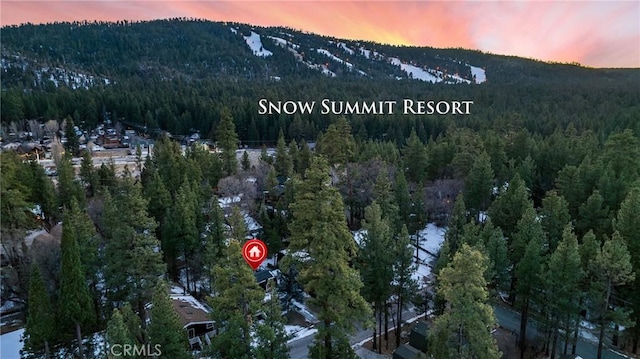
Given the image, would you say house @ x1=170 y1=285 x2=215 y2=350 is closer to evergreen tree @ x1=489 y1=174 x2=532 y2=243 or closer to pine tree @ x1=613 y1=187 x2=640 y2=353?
evergreen tree @ x1=489 y1=174 x2=532 y2=243

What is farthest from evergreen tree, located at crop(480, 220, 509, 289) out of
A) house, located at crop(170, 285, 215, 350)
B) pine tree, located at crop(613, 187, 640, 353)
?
house, located at crop(170, 285, 215, 350)

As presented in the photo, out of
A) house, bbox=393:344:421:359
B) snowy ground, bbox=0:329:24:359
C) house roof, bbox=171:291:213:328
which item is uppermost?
house roof, bbox=171:291:213:328

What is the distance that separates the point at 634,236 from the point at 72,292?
31007 mm

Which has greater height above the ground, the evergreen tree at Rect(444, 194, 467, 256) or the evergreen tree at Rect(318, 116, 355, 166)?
the evergreen tree at Rect(318, 116, 355, 166)

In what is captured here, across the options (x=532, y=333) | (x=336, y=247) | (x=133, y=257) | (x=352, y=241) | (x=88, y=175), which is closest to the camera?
(x=336, y=247)

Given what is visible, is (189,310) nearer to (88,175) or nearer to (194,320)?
(194,320)

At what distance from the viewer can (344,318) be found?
57.2 ft

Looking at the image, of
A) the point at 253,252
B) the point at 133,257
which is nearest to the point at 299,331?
the point at 253,252

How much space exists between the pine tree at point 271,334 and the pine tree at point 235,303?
491 millimetres

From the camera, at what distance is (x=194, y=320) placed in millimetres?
29750

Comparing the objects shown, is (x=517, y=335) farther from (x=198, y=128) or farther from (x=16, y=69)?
(x=16, y=69)

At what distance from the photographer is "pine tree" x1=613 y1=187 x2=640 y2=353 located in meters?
25.2

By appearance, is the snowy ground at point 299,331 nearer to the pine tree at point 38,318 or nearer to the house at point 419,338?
the house at point 419,338

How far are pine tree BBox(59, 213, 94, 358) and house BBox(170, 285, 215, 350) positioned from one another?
296 inches
